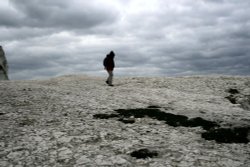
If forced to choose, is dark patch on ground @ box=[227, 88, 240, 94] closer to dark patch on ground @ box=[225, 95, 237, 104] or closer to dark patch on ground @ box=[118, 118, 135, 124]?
dark patch on ground @ box=[225, 95, 237, 104]

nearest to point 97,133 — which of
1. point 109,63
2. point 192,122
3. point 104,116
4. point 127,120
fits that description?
point 127,120

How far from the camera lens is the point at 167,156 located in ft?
48.4

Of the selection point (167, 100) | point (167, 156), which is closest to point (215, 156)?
point (167, 156)

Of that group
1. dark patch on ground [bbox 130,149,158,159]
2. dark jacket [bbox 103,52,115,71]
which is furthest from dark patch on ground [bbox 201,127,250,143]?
dark jacket [bbox 103,52,115,71]

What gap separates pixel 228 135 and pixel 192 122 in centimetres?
341

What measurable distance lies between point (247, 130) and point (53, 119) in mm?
12261

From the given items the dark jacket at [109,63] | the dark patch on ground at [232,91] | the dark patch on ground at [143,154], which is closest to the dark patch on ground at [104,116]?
the dark patch on ground at [143,154]

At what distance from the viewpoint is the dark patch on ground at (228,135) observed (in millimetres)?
17719

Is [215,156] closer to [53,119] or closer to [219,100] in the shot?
[53,119]

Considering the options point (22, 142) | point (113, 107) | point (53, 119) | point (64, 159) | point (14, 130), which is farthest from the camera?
A: point (113, 107)

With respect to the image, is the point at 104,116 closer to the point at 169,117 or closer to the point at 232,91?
the point at 169,117

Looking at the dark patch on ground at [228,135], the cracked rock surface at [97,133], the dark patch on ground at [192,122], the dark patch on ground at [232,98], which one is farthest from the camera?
the dark patch on ground at [232,98]

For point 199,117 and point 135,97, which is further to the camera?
point 135,97

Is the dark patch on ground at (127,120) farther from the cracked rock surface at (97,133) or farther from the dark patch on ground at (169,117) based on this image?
the dark patch on ground at (169,117)
